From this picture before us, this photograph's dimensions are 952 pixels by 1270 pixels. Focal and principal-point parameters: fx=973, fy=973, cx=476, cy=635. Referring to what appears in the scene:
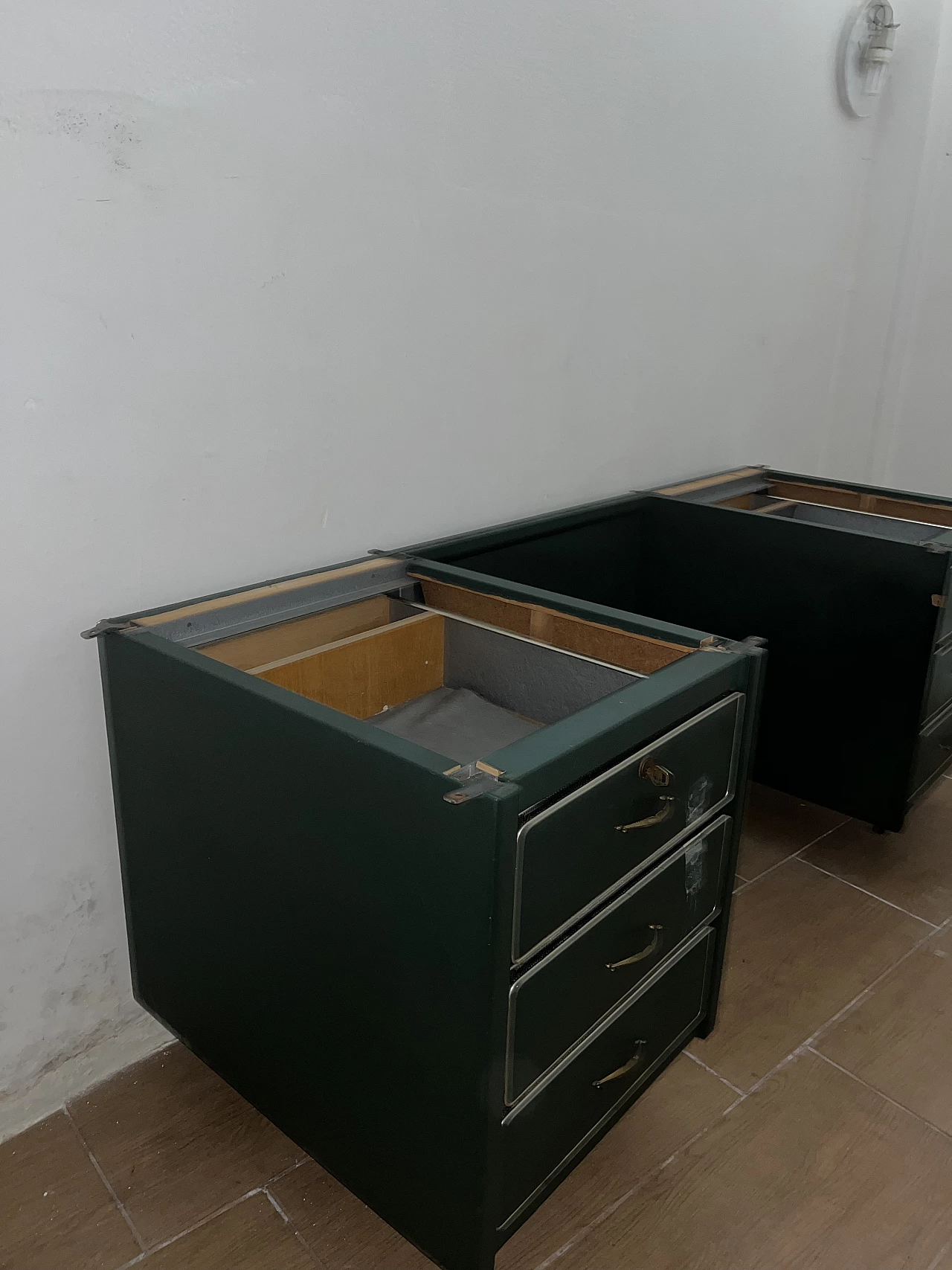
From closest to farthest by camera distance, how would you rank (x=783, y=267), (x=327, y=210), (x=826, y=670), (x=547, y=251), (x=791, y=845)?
(x=327, y=210)
(x=547, y=251)
(x=826, y=670)
(x=791, y=845)
(x=783, y=267)

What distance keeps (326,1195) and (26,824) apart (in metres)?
0.70

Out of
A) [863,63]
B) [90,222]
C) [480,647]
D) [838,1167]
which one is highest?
[863,63]

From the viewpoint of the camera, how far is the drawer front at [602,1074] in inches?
45.8

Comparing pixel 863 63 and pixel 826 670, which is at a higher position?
pixel 863 63

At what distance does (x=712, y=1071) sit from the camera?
5.50 ft

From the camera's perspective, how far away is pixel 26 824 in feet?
4.67

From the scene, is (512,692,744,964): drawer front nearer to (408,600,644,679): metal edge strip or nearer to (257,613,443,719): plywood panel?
(408,600,644,679): metal edge strip

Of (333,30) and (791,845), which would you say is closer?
(333,30)

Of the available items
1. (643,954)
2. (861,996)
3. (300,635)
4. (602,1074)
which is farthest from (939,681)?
(300,635)

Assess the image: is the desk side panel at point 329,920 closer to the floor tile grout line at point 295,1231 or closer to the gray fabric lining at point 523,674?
the floor tile grout line at point 295,1231

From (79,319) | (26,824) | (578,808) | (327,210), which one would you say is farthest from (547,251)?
(26,824)

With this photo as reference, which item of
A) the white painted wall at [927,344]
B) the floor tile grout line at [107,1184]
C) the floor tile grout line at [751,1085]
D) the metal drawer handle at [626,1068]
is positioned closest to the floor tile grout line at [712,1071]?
the floor tile grout line at [751,1085]

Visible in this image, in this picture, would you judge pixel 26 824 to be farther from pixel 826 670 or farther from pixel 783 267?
pixel 783 267

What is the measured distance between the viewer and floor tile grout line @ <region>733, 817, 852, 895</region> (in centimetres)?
218
